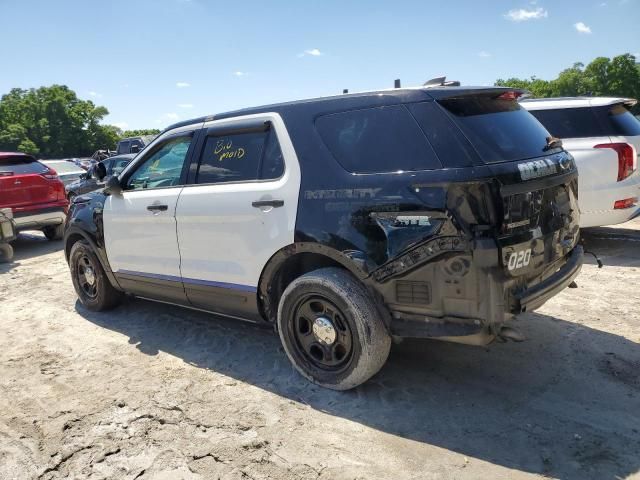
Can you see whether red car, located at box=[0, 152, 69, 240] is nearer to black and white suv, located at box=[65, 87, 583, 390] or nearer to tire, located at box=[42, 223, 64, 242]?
tire, located at box=[42, 223, 64, 242]

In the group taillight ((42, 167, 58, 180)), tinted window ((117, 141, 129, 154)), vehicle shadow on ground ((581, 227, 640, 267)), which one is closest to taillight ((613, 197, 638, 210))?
vehicle shadow on ground ((581, 227, 640, 267))

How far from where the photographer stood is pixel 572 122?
6078 millimetres

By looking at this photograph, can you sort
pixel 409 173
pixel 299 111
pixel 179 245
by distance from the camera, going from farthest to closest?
pixel 179 245, pixel 299 111, pixel 409 173

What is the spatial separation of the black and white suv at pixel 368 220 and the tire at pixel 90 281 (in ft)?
4.08

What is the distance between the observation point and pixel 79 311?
532 cm

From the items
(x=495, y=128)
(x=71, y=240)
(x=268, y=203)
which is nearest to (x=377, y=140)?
(x=495, y=128)

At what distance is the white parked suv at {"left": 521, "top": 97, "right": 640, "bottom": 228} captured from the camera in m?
5.73

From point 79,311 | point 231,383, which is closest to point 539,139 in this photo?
point 231,383

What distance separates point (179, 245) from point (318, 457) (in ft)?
7.05

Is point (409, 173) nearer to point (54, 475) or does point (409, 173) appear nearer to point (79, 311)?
point (54, 475)

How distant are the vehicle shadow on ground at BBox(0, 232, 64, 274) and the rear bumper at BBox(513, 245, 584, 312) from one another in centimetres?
774

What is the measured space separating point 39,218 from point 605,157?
9.22m

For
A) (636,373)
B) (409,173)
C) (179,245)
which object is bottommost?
(636,373)

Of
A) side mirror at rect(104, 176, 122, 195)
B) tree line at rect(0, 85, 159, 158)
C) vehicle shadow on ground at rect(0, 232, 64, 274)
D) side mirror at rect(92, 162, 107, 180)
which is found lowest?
vehicle shadow on ground at rect(0, 232, 64, 274)
